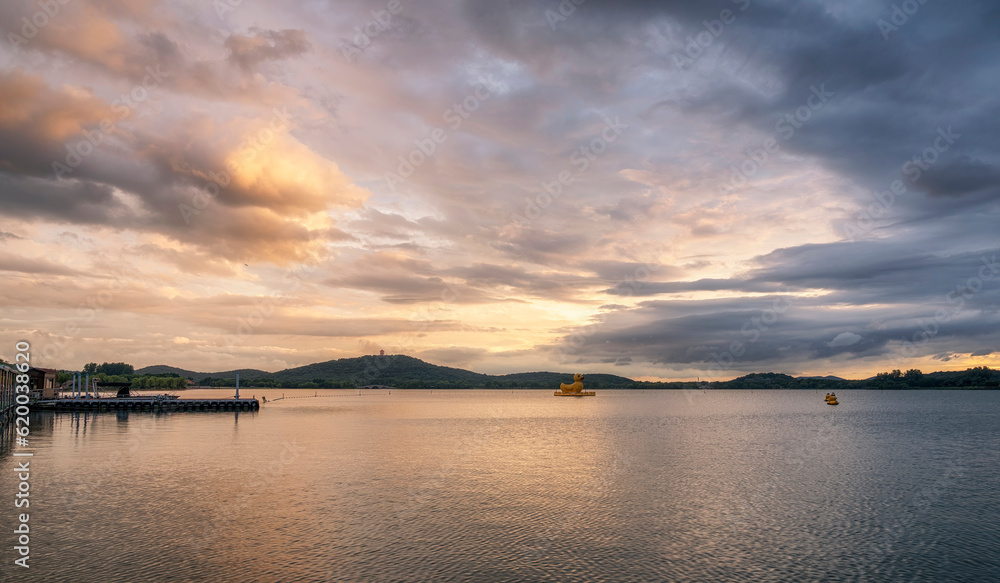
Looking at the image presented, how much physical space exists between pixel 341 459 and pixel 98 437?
3831 cm

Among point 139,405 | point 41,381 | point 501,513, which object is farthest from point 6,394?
point 501,513

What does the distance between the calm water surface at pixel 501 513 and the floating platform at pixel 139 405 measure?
62765mm

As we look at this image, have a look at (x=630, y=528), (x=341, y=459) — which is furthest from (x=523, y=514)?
(x=341, y=459)

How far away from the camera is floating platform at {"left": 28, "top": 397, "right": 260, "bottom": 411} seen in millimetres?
114175

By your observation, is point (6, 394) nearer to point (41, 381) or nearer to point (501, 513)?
point (41, 381)

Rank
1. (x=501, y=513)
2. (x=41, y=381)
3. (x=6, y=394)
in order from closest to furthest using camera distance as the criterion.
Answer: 1. (x=501, y=513)
2. (x=6, y=394)
3. (x=41, y=381)

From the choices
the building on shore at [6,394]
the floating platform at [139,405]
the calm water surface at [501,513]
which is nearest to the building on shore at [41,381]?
the floating platform at [139,405]

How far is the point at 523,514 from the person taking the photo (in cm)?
3142

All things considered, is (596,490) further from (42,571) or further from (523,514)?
(42,571)

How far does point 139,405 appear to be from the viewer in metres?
121

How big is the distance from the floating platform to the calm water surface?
62.8m

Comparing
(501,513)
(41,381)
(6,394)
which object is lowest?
(501,513)

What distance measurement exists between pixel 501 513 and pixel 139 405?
119425mm

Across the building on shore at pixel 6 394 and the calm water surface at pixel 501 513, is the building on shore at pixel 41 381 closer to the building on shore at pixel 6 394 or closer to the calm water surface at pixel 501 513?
the building on shore at pixel 6 394
